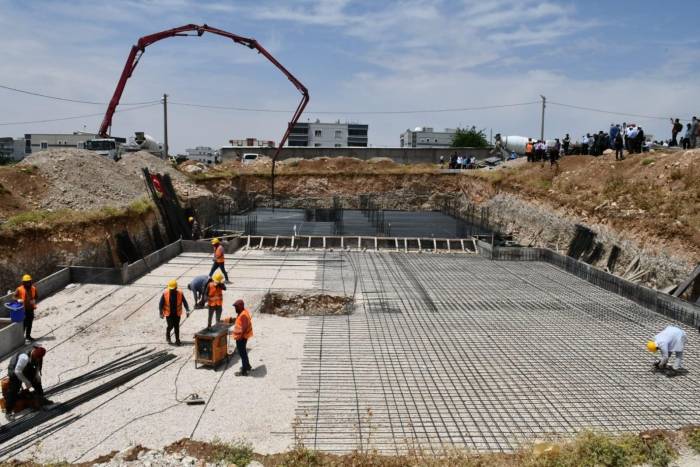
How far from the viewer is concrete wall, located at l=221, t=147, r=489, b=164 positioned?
38.0 metres

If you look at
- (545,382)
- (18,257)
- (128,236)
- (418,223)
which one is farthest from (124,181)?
(545,382)

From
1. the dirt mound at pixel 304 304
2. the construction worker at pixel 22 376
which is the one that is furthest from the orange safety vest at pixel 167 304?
the dirt mound at pixel 304 304

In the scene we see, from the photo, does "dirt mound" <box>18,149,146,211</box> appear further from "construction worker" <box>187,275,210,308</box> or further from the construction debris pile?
"construction worker" <box>187,275,210,308</box>

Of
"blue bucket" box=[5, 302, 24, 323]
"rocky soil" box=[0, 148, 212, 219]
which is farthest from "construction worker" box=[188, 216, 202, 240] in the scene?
"blue bucket" box=[5, 302, 24, 323]

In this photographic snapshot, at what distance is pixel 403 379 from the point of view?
6895 millimetres

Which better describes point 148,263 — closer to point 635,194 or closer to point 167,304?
point 167,304

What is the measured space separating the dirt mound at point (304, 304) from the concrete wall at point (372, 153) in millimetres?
28265

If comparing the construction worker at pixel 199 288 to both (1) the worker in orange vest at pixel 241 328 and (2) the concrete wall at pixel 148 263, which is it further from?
(1) the worker in orange vest at pixel 241 328

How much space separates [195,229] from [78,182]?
3.92 m

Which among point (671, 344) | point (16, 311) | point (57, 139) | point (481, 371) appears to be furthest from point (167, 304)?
point (57, 139)

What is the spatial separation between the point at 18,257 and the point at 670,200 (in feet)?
52.5

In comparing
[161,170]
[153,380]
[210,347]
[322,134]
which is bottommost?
[153,380]

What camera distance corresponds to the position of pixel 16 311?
7562 mm

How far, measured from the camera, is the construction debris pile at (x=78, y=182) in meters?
14.7
